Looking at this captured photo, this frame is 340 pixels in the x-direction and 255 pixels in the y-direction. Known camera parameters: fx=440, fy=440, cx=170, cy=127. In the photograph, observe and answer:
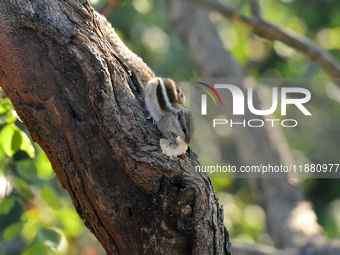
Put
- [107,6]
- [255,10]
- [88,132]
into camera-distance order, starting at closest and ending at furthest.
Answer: [88,132] < [107,6] < [255,10]

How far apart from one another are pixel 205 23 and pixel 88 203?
4210 millimetres

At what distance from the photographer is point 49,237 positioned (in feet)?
7.64

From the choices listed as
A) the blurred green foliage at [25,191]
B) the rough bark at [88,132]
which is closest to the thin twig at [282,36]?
the blurred green foliage at [25,191]

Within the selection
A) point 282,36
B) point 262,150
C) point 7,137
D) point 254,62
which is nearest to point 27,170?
point 7,137

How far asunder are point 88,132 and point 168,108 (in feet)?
2.36

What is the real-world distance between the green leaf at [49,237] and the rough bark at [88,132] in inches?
25.2

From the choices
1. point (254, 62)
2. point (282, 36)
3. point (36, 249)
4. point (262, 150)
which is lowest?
point (36, 249)

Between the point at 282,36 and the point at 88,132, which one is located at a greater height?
the point at 282,36

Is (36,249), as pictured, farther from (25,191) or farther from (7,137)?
(7,137)

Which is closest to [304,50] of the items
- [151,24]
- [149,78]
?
[149,78]

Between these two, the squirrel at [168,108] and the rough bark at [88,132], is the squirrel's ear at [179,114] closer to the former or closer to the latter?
the squirrel at [168,108]

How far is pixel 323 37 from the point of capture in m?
8.88

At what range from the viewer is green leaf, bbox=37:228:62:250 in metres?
2.29

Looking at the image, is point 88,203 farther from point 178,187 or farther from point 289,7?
point 289,7
